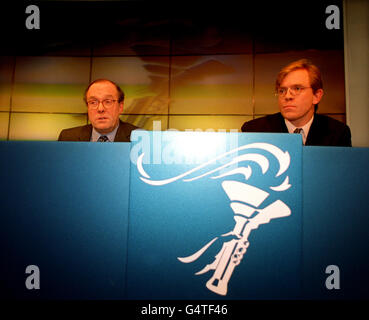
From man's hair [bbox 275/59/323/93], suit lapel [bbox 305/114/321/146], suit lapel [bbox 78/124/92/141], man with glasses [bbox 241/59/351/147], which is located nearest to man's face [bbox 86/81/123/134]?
suit lapel [bbox 78/124/92/141]

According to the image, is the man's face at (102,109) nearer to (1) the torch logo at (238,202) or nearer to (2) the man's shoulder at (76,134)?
(2) the man's shoulder at (76,134)

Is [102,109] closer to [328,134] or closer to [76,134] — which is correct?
[76,134]

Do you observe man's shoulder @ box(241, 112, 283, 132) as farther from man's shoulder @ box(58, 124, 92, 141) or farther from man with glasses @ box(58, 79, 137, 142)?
man's shoulder @ box(58, 124, 92, 141)

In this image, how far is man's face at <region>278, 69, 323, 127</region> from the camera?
1.96 metres

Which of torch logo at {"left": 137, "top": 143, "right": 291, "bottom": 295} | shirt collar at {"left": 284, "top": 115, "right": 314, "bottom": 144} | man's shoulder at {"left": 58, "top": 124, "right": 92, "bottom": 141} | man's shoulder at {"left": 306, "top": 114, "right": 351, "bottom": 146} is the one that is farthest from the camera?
man's shoulder at {"left": 58, "top": 124, "right": 92, "bottom": 141}

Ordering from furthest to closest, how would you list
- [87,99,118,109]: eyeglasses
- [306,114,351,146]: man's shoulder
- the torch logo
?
[87,99,118,109]: eyeglasses, [306,114,351,146]: man's shoulder, the torch logo

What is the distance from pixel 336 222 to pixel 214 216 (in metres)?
0.51

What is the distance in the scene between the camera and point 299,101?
1973 mm

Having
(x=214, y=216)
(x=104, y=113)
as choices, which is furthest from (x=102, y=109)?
(x=214, y=216)

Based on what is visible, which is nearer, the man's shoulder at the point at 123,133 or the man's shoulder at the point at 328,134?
the man's shoulder at the point at 328,134

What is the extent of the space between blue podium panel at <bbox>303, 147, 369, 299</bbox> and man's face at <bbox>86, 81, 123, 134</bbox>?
57.0 inches

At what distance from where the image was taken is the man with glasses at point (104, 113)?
6.94 feet

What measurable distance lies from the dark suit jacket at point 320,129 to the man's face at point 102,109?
1.03 metres

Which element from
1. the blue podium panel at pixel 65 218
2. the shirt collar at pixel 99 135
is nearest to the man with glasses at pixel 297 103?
the shirt collar at pixel 99 135
